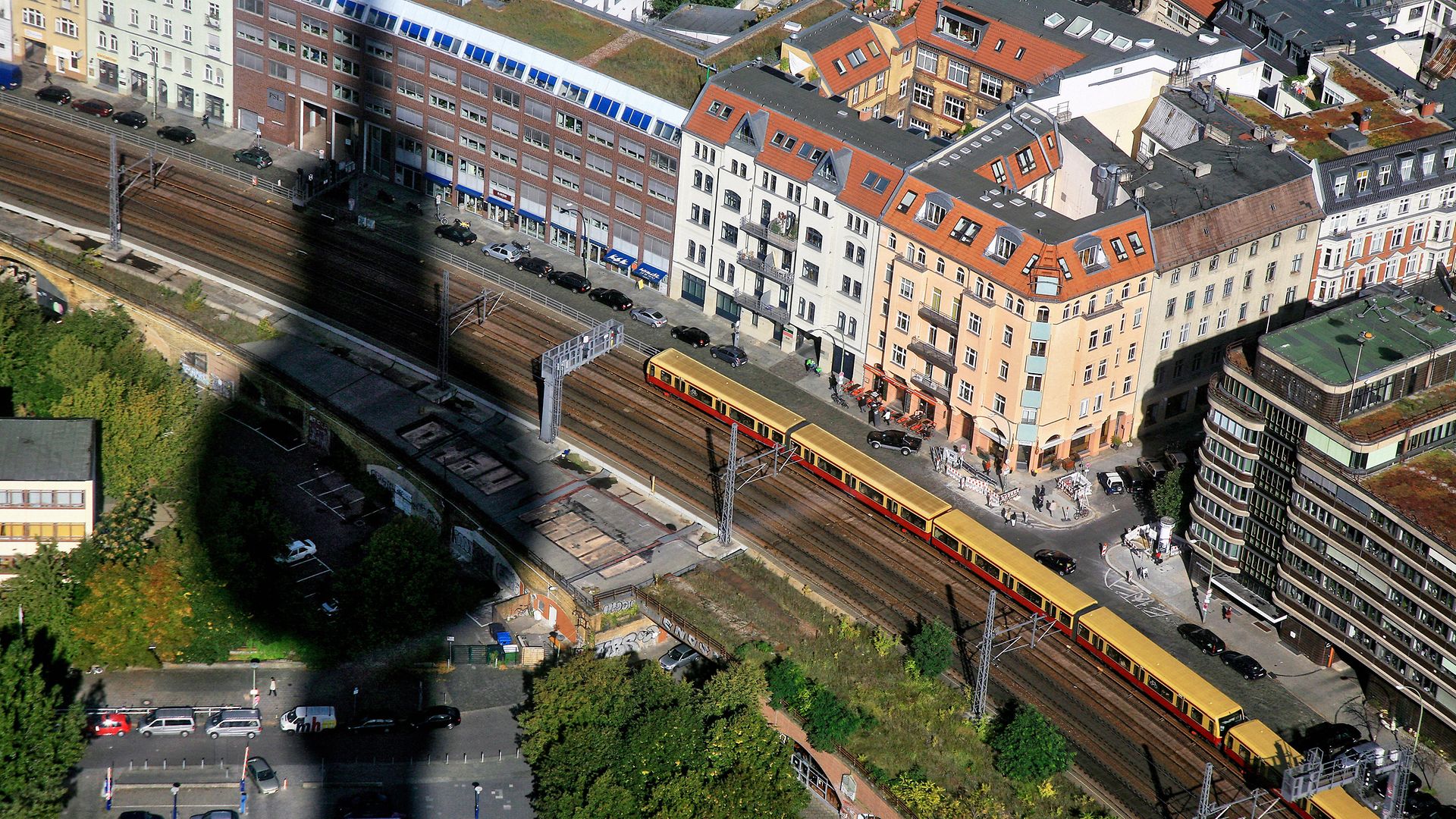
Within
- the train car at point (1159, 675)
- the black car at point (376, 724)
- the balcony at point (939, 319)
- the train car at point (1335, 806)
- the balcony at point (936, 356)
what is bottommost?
the black car at point (376, 724)

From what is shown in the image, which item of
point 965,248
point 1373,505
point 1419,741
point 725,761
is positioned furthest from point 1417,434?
point 725,761

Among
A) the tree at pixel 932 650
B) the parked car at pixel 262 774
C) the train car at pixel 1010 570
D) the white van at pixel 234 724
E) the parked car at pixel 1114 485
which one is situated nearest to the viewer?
the tree at pixel 932 650

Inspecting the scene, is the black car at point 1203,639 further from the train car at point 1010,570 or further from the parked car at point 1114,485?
the parked car at point 1114,485

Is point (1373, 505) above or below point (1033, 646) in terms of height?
above

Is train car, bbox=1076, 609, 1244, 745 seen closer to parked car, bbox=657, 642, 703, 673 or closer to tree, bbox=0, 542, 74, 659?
parked car, bbox=657, 642, 703, 673

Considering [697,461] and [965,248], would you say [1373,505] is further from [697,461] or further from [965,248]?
[697,461]

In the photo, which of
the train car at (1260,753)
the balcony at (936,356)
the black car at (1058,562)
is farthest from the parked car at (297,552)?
the train car at (1260,753)
